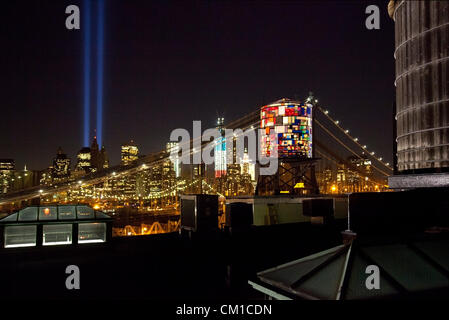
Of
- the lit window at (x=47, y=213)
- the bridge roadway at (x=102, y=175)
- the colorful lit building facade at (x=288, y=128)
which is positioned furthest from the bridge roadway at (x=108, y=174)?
the lit window at (x=47, y=213)

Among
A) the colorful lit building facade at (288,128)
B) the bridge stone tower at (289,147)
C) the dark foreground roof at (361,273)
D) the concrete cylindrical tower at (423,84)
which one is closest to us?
the dark foreground roof at (361,273)

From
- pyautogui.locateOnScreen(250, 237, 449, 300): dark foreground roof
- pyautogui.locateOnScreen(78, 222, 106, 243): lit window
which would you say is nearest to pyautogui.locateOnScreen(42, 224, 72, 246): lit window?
pyautogui.locateOnScreen(78, 222, 106, 243): lit window

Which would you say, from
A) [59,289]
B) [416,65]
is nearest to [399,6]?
[416,65]

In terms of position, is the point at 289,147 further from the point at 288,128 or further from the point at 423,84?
the point at 423,84

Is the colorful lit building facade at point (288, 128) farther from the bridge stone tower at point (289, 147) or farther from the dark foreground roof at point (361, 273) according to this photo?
the dark foreground roof at point (361, 273)

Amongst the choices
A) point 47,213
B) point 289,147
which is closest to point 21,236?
point 47,213
